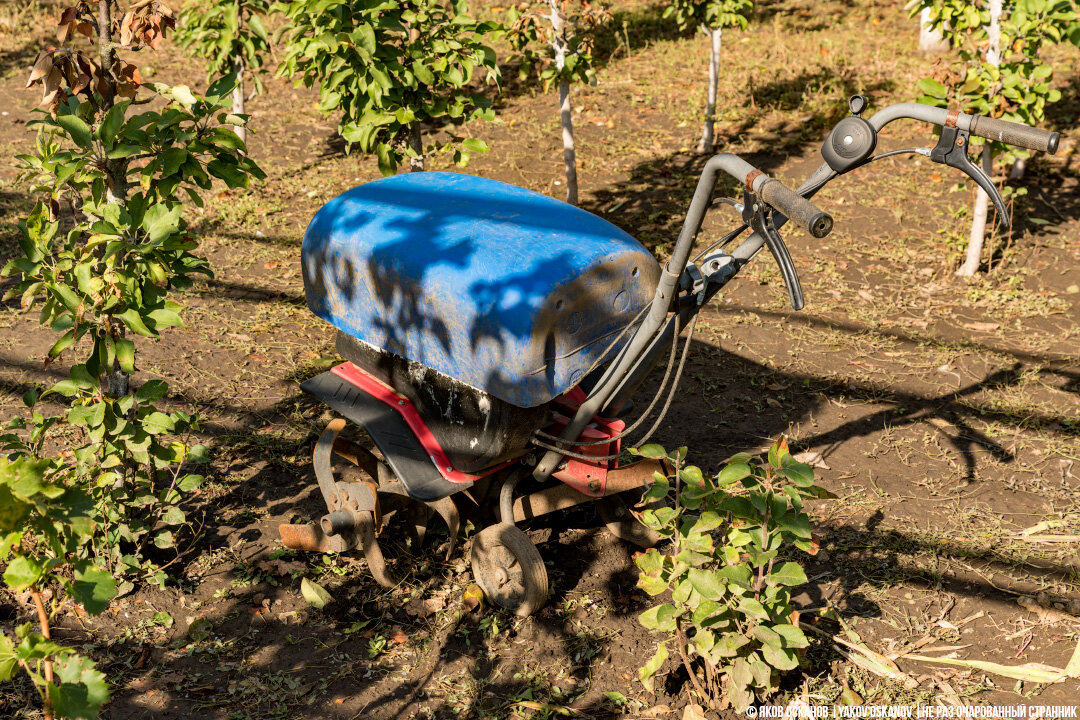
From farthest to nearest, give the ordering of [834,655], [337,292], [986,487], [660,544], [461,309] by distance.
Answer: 1. [986,487]
2. [660,544]
3. [337,292]
4. [834,655]
5. [461,309]

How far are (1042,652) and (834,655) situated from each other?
2.58ft

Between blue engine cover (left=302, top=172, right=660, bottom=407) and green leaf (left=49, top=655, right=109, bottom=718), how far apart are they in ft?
5.10

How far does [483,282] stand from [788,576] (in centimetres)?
144

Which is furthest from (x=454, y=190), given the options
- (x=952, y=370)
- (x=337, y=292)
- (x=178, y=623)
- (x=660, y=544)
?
(x=952, y=370)

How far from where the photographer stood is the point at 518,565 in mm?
3625

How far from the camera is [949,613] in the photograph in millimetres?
3623

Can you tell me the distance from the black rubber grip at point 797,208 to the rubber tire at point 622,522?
1861 millimetres

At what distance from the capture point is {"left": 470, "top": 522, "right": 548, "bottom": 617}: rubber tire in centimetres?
355

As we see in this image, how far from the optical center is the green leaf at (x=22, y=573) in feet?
7.39

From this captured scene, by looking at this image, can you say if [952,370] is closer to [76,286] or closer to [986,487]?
[986,487]

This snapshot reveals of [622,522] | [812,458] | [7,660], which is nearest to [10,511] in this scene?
[7,660]

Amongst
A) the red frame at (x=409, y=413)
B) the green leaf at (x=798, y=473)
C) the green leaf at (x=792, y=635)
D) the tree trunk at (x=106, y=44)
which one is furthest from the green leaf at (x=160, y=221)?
the green leaf at (x=792, y=635)

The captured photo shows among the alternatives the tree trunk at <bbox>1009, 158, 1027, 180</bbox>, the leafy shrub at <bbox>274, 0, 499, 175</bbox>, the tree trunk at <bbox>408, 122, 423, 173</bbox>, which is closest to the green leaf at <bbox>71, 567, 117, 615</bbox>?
the leafy shrub at <bbox>274, 0, 499, 175</bbox>

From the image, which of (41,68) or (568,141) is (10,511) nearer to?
(41,68)
